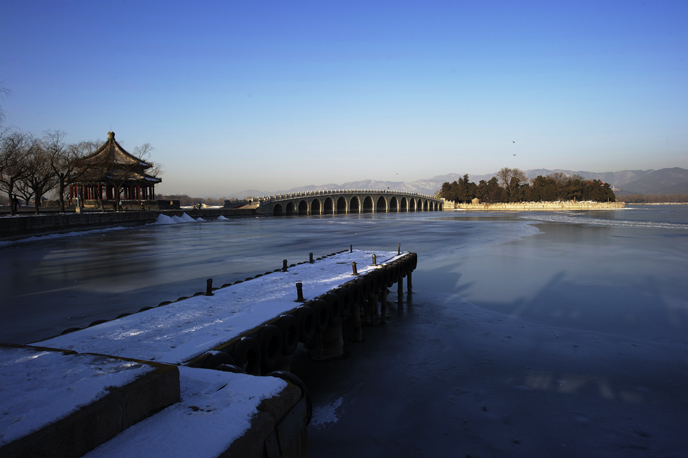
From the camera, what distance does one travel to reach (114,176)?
180 ft

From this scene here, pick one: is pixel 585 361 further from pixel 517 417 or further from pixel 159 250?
pixel 159 250

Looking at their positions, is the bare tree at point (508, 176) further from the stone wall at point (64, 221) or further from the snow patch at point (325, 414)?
the snow patch at point (325, 414)

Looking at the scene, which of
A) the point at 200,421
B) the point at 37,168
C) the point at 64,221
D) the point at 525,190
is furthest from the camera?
the point at 525,190

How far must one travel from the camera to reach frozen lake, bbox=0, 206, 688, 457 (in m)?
5.41

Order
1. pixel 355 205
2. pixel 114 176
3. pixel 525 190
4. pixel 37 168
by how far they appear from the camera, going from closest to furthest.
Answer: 1. pixel 37 168
2. pixel 114 176
3. pixel 525 190
4. pixel 355 205

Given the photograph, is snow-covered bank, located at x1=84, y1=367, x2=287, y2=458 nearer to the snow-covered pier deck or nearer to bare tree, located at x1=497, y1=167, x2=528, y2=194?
the snow-covered pier deck

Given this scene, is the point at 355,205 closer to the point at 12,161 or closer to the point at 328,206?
the point at 328,206

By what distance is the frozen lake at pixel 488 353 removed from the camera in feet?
17.7

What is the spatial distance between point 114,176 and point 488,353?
58.2 m

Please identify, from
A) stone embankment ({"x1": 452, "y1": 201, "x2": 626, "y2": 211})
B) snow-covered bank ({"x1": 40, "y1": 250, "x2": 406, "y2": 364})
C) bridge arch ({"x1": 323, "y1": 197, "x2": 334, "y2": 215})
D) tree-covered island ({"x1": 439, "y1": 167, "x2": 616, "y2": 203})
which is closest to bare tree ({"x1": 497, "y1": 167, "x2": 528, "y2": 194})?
tree-covered island ({"x1": 439, "y1": 167, "x2": 616, "y2": 203})

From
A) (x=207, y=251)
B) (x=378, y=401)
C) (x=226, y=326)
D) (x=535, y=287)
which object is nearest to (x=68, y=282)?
(x=207, y=251)

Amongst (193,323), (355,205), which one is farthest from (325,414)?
(355,205)

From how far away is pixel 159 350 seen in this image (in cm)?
493

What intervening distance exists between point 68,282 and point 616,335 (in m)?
16.1
